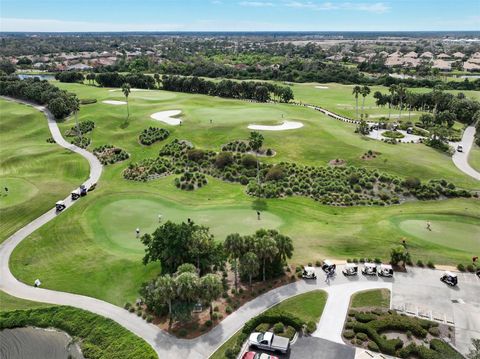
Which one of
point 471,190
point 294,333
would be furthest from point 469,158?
point 294,333

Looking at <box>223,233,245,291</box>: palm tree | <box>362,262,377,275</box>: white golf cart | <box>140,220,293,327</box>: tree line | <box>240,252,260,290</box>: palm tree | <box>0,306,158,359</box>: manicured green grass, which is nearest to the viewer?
<box>0,306,158,359</box>: manicured green grass

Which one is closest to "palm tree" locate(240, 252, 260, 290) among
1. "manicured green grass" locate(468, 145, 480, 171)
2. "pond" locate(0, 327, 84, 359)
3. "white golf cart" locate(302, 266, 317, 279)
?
"white golf cart" locate(302, 266, 317, 279)

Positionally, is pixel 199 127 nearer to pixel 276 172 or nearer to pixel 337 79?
pixel 276 172

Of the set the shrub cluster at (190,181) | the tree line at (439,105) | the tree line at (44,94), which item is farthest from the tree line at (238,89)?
the shrub cluster at (190,181)

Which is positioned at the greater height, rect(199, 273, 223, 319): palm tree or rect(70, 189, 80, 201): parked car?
rect(199, 273, 223, 319): palm tree

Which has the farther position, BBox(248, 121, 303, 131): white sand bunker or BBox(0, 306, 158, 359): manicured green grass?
BBox(248, 121, 303, 131): white sand bunker

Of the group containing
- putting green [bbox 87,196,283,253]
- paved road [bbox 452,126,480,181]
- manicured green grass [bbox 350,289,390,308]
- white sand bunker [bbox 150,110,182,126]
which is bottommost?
putting green [bbox 87,196,283,253]

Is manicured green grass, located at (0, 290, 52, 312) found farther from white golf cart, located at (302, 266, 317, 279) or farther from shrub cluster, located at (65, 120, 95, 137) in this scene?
shrub cluster, located at (65, 120, 95, 137)
